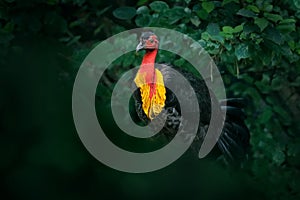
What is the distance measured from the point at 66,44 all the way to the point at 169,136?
0.91 meters

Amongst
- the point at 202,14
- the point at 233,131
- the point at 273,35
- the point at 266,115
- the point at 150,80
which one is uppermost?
the point at 273,35

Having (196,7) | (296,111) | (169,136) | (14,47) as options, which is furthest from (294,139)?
(14,47)

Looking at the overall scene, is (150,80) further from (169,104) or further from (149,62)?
(169,104)

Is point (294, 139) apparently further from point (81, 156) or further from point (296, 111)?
point (81, 156)

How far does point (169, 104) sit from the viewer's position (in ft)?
11.0

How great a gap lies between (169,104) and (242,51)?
0.59 meters

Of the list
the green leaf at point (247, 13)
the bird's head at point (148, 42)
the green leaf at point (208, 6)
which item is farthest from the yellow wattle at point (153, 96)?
the green leaf at point (247, 13)

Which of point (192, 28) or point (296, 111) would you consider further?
point (296, 111)

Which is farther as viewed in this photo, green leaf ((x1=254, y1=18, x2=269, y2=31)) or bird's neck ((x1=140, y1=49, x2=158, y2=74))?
bird's neck ((x1=140, y1=49, x2=158, y2=74))

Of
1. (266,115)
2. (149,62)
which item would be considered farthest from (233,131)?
(149,62)

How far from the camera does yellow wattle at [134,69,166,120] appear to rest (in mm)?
3250

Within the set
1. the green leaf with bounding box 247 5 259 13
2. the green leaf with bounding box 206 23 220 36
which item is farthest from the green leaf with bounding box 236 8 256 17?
the green leaf with bounding box 206 23 220 36

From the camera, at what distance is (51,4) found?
3.52 metres

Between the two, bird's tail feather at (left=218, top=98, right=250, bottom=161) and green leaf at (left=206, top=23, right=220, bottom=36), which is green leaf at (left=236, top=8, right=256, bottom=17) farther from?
bird's tail feather at (left=218, top=98, right=250, bottom=161)
